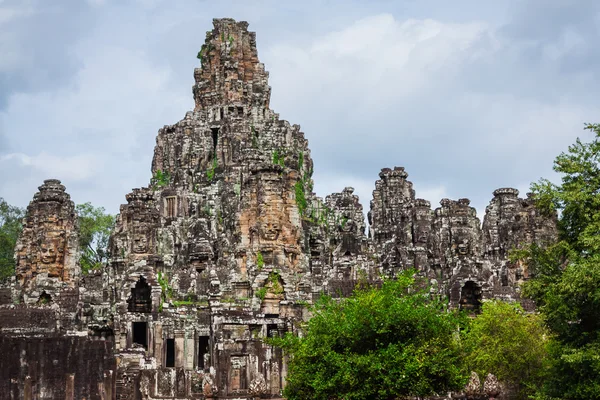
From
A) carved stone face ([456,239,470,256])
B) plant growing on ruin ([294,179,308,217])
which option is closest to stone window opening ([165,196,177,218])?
plant growing on ruin ([294,179,308,217])

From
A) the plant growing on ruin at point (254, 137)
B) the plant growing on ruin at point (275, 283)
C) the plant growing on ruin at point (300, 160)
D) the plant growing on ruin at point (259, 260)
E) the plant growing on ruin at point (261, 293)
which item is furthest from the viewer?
the plant growing on ruin at point (300, 160)

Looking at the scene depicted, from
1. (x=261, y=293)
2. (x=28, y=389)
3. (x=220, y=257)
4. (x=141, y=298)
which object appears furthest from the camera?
(x=220, y=257)

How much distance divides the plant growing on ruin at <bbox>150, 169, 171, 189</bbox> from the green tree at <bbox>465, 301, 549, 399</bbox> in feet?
118

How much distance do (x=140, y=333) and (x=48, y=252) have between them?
13426 mm

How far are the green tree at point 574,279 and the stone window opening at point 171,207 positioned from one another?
36814 mm

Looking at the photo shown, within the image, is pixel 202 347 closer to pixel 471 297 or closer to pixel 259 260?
pixel 259 260

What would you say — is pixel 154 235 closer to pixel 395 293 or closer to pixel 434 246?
pixel 434 246

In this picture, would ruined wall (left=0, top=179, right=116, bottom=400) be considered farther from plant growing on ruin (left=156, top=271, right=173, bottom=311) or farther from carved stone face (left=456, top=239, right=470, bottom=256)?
carved stone face (left=456, top=239, right=470, bottom=256)

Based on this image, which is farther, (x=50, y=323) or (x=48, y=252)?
(x=48, y=252)

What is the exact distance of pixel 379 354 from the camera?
3062 centimetres

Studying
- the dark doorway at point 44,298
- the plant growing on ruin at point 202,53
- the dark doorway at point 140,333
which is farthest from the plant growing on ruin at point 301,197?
the dark doorway at point 140,333

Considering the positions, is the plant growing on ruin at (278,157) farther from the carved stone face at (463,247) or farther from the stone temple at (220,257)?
the carved stone face at (463,247)

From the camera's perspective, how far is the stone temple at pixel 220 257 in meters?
37.0

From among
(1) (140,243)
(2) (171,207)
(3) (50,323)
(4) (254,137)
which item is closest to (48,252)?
(1) (140,243)
